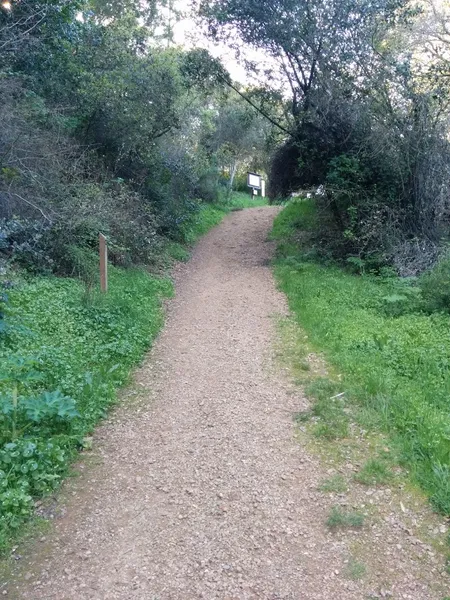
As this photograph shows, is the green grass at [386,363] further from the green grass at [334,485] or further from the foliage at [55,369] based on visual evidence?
the foliage at [55,369]

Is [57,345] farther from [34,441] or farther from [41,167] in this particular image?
[41,167]

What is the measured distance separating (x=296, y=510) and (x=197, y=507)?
76cm

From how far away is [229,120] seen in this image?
26922 millimetres

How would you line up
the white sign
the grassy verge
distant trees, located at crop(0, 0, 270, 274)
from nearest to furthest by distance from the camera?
the grassy verge
distant trees, located at crop(0, 0, 270, 274)
the white sign

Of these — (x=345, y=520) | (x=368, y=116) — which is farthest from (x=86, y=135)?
(x=345, y=520)

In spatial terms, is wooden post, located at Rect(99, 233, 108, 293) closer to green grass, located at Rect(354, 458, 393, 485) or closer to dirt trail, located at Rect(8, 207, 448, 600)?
dirt trail, located at Rect(8, 207, 448, 600)

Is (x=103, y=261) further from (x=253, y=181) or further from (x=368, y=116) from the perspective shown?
(x=253, y=181)

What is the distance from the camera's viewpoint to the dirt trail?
327 centimetres

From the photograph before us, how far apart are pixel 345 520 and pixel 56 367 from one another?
3.47m

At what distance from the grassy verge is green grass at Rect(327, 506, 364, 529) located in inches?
86.9

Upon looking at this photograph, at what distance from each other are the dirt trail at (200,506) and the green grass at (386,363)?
79 cm

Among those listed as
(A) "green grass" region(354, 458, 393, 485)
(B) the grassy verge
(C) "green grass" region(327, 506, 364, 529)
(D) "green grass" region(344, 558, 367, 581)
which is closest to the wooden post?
(B) the grassy verge

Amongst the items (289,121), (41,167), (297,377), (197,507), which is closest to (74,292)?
(41,167)

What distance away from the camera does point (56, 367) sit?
576 centimetres
